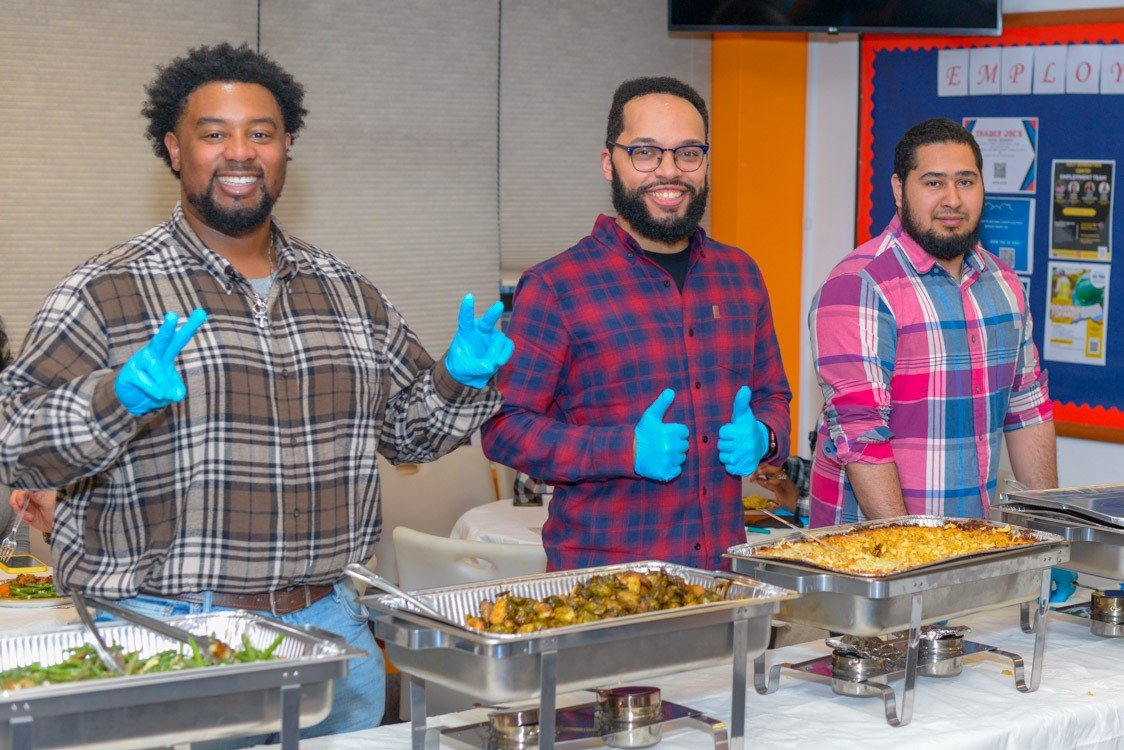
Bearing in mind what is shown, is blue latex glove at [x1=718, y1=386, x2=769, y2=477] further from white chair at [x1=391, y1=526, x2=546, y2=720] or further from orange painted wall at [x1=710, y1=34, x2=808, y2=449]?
orange painted wall at [x1=710, y1=34, x2=808, y2=449]

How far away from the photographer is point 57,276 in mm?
3646

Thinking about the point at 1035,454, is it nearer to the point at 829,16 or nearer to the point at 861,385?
the point at 861,385

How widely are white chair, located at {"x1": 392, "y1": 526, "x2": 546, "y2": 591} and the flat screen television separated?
2028 mm

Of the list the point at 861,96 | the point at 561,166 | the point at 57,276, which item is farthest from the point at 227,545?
the point at 861,96

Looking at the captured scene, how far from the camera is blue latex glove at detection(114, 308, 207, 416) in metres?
1.49

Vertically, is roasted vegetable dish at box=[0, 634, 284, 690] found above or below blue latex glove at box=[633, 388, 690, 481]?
below

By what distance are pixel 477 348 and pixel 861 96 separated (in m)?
3.04

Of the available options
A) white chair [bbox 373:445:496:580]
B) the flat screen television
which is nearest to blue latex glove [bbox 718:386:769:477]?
white chair [bbox 373:445:496:580]

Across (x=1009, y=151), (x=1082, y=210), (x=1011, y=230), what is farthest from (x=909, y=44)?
(x=1082, y=210)

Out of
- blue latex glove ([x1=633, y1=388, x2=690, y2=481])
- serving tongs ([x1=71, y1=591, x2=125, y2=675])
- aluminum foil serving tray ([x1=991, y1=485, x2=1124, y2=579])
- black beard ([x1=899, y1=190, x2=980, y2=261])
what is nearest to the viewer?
serving tongs ([x1=71, y1=591, x2=125, y2=675])

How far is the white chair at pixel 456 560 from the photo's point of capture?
272 cm

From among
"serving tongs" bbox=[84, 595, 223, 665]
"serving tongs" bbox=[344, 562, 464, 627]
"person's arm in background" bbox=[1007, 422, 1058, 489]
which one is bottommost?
"serving tongs" bbox=[84, 595, 223, 665]

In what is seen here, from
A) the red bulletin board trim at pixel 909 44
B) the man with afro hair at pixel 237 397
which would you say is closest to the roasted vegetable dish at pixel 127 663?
the man with afro hair at pixel 237 397

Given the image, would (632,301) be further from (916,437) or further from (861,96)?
(861,96)
